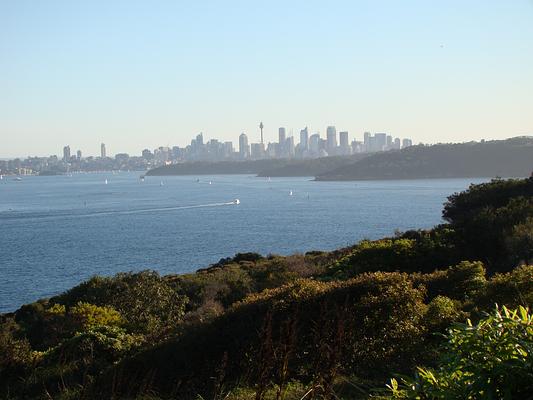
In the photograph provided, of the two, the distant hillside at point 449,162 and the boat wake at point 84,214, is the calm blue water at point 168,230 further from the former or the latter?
the distant hillside at point 449,162

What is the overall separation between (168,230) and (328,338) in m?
60.1

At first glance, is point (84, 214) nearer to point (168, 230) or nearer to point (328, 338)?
point (168, 230)

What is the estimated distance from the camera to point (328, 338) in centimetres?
612

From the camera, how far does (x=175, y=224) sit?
2783 inches

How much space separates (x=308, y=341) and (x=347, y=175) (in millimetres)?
153903

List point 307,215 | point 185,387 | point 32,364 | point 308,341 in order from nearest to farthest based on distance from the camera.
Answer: point 185,387
point 308,341
point 32,364
point 307,215

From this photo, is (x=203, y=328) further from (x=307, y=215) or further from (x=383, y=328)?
(x=307, y=215)

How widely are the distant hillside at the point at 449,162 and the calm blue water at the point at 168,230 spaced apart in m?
33.0

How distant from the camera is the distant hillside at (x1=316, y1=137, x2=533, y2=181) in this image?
128 m

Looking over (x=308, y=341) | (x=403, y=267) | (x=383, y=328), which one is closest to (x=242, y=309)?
(x=308, y=341)

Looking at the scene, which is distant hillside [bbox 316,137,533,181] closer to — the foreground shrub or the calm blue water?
the calm blue water

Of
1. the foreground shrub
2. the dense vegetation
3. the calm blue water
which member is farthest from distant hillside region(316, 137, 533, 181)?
the foreground shrub

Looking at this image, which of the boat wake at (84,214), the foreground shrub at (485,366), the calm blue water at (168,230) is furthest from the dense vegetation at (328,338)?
the boat wake at (84,214)

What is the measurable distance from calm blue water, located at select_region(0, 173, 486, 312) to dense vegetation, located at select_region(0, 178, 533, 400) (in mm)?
21086
